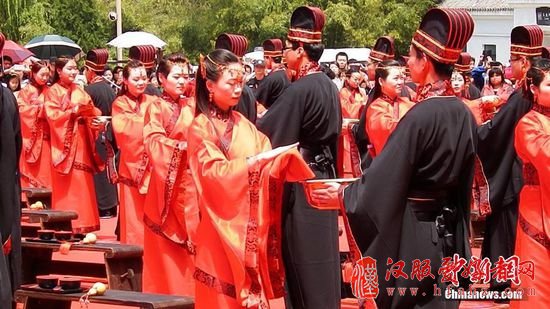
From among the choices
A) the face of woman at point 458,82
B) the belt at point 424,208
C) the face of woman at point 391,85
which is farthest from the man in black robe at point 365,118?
the belt at point 424,208

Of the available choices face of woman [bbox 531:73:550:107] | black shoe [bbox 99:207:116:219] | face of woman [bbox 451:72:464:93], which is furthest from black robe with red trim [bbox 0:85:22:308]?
black shoe [bbox 99:207:116:219]

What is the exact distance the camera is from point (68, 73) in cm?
1197

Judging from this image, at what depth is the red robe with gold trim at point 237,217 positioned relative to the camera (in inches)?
227

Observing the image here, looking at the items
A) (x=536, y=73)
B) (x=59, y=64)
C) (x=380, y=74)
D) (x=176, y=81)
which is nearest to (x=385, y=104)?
(x=380, y=74)

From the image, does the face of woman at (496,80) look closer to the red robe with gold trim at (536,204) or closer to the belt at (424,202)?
the red robe with gold trim at (536,204)

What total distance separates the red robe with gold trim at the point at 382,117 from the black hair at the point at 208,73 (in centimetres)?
321

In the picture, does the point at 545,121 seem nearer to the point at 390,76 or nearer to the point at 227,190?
the point at 227,190

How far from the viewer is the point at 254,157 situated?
18.9 feet

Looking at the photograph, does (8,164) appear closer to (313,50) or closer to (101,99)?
(313,50)

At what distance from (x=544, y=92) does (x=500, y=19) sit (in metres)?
33.1

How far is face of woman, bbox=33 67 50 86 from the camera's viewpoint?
1336cm

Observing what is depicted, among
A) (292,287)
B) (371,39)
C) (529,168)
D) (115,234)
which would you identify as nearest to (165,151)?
(292,287)

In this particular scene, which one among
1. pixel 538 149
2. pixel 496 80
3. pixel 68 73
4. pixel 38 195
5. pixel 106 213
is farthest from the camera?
pixel 106 213

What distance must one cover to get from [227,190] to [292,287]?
1.21 meters
